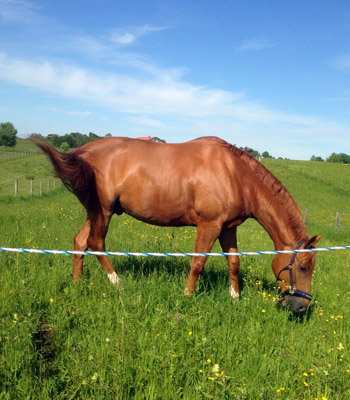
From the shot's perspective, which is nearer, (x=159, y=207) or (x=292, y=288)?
(x=292, y=288)

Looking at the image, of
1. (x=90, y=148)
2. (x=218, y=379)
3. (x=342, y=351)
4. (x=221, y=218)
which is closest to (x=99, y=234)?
(x=90, y=148)

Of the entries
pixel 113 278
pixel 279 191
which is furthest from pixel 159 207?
pixel 279 191

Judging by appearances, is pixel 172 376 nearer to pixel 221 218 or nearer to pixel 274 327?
pixel 274 327

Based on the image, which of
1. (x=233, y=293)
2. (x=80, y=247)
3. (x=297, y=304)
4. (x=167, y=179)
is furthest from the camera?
(x=80, y=247)

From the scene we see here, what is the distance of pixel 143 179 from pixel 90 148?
1.07 meters

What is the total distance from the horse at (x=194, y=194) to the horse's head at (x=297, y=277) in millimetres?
12

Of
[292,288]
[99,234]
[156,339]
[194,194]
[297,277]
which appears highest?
[194,194]

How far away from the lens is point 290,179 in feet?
127

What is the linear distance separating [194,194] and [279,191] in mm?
1168

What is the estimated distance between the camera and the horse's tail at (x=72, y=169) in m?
4.10

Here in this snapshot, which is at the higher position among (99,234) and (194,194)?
(194,194)

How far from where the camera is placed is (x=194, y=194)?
415 cm

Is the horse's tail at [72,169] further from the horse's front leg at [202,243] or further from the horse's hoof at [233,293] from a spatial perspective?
the horse's hoof at [233,293]

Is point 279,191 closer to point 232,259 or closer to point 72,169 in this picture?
point 232,259
